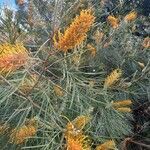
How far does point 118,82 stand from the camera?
8.33ft

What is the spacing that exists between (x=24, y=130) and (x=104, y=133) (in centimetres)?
77

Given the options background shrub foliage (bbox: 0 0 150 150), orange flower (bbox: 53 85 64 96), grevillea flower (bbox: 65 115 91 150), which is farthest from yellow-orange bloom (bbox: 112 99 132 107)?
grevillea flower (bbox: 65 115 91 150)

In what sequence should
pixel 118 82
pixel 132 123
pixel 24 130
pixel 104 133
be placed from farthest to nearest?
pixel 132 123, pixel 118 82, pixel 104 133, pixel 24 130

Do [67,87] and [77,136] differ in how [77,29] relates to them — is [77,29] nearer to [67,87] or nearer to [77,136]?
[77,136]

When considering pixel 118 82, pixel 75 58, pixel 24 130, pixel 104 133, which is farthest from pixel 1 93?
pixel 118 82

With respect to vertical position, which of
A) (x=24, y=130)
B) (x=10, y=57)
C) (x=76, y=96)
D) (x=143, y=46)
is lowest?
(x=143, y=46)

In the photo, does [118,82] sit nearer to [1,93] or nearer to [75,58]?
[75,58]

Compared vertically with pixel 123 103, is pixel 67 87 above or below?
above

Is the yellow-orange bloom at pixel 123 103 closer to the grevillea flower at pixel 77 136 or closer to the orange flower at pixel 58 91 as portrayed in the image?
the orange flower at pixel 58 91

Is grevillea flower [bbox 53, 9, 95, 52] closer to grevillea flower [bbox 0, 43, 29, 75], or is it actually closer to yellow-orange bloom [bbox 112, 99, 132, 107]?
grevillea flower [bbox 0, 43, 29, 75]

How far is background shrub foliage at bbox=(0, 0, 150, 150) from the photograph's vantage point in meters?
1.56

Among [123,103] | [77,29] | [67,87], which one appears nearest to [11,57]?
[77,29]

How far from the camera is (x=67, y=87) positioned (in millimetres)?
2074

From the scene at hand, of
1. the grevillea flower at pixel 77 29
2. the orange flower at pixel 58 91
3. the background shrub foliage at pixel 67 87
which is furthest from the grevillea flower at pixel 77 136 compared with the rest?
the orange flower at pixel 58 91
